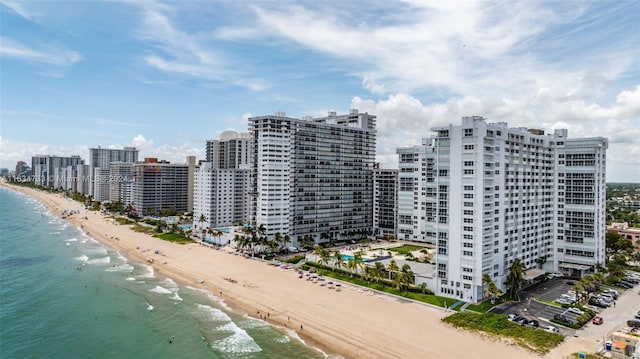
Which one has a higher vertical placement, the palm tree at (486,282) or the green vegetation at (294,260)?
the palm tree at (486,282)

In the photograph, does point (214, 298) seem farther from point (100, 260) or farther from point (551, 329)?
point (551, 329)

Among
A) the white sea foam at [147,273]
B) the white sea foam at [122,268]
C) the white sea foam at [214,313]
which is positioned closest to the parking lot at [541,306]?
the white sea foam at [214,313]

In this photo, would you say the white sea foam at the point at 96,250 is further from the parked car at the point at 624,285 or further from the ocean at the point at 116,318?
the parked car at the point at 624,285

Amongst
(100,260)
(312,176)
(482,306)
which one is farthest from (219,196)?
(482,306)

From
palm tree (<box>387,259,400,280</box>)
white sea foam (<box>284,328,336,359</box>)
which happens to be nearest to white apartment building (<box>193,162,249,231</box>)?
palm tree (<box>387,259,400,280</box>)

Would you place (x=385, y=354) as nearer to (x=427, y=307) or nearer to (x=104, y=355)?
(x=427, y=307)

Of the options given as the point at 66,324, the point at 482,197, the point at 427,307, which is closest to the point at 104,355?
the point at 66,324

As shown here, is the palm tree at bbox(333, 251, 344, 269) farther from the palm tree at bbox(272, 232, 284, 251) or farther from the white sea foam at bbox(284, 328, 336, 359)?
the white sea foam at bbox(284, 328, 336, 359)

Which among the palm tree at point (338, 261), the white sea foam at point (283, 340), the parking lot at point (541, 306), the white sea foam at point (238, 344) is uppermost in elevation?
the palm tree at point (338, 261)
